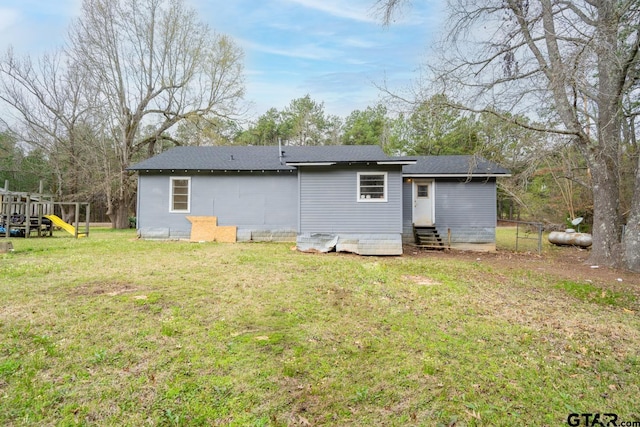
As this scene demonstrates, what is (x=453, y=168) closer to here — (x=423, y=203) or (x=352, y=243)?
(x=423, y=203)

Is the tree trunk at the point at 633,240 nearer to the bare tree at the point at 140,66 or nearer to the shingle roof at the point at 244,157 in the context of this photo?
the shingle roof at the point at 244,157

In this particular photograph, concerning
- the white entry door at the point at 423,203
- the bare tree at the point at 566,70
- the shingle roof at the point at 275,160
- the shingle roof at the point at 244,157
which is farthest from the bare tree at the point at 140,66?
the white entry door at the point at 423,203

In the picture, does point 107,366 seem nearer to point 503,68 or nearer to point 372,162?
point 372,162

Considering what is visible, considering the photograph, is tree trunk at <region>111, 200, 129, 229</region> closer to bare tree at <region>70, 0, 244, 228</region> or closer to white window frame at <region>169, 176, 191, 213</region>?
bare tree at <region>70, 0, 244, 228</region>

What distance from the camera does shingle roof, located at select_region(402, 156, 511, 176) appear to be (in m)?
11.5

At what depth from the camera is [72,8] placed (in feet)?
54.6

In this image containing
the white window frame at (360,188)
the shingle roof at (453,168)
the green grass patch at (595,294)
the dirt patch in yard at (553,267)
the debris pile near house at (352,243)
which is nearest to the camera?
the green grass patch at (595,294)

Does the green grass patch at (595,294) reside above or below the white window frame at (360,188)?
below

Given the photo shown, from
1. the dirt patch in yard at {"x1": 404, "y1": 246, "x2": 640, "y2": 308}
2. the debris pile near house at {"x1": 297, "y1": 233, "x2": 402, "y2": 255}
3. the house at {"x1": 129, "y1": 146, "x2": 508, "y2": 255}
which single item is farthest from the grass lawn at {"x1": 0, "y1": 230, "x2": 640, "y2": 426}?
the house at {"x1": 129, "y1": 146, "x2": 508, "y2": 255}

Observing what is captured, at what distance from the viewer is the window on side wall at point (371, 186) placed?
32.9 ft

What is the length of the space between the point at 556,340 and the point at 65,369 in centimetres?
487

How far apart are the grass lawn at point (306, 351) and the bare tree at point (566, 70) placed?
148 inches

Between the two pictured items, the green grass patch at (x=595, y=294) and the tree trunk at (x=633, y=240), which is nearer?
the green grass patch at (x=595, y=294)

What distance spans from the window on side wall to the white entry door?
2743 mm
